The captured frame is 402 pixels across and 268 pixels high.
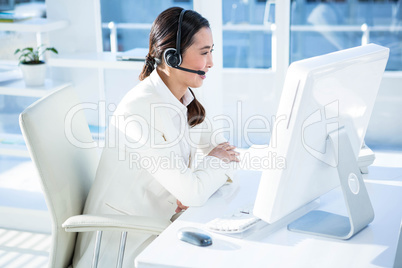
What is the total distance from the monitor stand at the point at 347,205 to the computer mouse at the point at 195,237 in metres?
0.23

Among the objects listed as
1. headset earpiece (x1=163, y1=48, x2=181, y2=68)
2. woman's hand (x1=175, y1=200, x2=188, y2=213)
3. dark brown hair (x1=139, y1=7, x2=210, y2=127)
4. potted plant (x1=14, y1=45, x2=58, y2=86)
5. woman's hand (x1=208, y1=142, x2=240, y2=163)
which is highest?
dark brown hair (x1=139, y1=7, x2=210, y2=127)

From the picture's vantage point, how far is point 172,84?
1842 millimetres

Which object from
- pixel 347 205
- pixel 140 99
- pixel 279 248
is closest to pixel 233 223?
pixel 279 248

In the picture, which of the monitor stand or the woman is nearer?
the monitor stand

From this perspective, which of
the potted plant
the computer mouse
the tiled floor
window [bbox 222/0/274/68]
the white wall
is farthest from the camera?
window [bbox 222/0/274/68]

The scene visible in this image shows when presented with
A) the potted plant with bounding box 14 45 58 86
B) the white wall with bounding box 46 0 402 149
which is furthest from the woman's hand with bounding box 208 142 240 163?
the potted plant with bounding box 14 45 58 86

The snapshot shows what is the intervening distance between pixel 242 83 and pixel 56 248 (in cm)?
214

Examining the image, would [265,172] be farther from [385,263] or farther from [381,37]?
[381,37]

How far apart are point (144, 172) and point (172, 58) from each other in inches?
14.0

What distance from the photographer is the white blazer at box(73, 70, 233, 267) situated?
164cm

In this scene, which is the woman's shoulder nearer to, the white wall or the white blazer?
the white blazer

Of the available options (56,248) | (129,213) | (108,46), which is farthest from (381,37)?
(56,248)

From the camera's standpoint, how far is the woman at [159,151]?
1647 mm

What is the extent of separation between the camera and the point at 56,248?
166 centimetres
